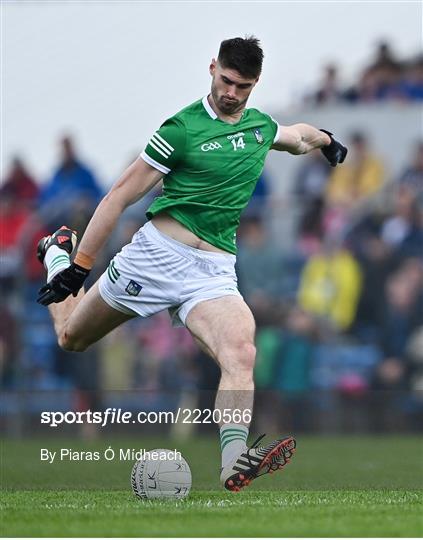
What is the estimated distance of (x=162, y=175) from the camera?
9.46 metres

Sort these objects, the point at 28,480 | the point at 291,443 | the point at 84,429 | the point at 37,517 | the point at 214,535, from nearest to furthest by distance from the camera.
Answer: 1. the point at 214,535
2. the point at 37,517
3. the point at 291,443
4. the point at 28,480
5. the point at 84,429

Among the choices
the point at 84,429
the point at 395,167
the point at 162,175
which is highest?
the point at 162,175

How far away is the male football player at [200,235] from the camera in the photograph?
926 centimetres

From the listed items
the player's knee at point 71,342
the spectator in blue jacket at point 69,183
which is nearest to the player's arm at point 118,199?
the player's knee at point 71,342

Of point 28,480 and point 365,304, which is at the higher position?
point 28,480

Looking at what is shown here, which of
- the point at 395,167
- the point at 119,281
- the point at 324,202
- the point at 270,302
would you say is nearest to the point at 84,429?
the point at 270,302

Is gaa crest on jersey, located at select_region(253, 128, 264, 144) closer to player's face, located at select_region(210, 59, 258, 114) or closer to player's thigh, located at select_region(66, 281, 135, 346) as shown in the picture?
player's face, located at select_region(210, 59, 258, 114)

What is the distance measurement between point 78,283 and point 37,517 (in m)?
2.23

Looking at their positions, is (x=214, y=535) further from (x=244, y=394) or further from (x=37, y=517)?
(x=244, y=394)

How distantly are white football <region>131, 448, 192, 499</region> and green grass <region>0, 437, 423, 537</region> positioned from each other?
0.30 feet

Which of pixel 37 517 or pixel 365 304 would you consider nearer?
pixel 37 517

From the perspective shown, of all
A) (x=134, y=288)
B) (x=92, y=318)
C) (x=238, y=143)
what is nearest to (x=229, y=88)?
(x=238, y=143)

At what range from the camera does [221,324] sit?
9.32m

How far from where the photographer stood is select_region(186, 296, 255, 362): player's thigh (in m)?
9.24
